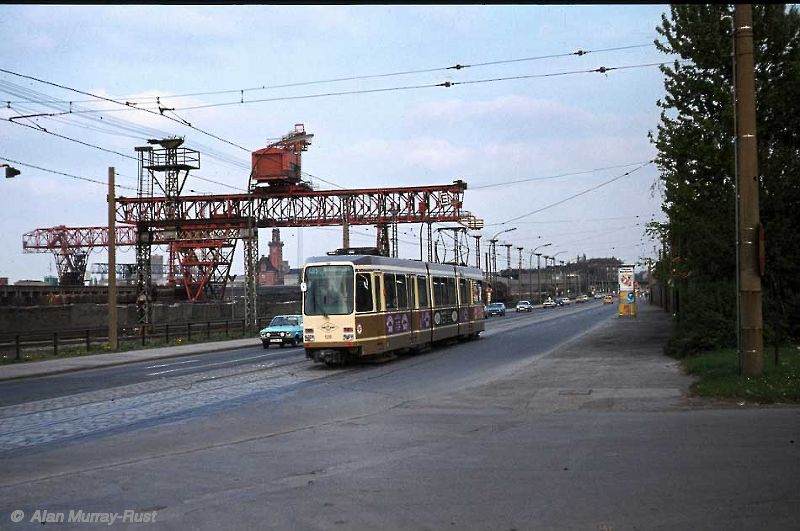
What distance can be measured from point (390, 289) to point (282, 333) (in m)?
14.6

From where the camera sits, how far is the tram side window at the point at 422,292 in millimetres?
31500

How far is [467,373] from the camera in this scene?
2342 cm

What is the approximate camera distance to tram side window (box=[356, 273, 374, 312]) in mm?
25938

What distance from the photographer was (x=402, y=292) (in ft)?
96.4

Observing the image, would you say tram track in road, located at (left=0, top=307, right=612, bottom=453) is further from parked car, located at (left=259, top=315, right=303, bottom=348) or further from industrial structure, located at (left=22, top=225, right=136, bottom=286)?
industrial structure, located at (left=22, top=225, right=136, bottom=286)

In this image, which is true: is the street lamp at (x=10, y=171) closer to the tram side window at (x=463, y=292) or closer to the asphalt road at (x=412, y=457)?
the asphalt road at (x=412, y=457)

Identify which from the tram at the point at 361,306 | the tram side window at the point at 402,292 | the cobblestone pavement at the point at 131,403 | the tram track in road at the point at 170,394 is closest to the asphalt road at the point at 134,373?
the tram track in road at the point at 170,394

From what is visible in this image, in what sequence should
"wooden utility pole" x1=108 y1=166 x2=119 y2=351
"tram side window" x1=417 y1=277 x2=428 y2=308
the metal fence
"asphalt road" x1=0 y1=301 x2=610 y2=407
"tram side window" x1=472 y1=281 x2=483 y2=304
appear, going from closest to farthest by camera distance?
"asphalt road" x1=0 y1=301 x2=610 y2=407
"tram side window" x1=417 y1=277 x2=428 y2=308
"wooden utility pole" x1=108 y1=166 x2=119 y2=351
the metal fence
"tram side window" x1=472 y1=281 x2=483 y2=304

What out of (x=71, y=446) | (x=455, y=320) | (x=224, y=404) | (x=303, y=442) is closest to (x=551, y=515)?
(x=303, y=442)

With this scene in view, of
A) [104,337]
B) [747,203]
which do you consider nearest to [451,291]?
[104,337]

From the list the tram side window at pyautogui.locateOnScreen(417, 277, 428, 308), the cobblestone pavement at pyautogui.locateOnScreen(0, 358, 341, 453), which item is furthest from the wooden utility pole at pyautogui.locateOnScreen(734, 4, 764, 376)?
the tram side window at pyautogui.locateOnScreen(417, 277, 428, 308)

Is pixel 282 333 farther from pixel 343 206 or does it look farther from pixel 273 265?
pixel 273 265

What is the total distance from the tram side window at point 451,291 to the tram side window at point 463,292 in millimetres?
830

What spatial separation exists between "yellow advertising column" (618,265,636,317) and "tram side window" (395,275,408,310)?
37.3 meters
